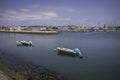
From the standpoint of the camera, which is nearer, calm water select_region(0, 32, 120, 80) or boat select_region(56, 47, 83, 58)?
calm water select_region(0, 32, 120, 80)

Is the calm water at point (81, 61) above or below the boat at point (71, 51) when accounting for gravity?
below

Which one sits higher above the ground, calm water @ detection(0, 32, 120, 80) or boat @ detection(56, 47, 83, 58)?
boat @ detection(56, 47, 83, 58)

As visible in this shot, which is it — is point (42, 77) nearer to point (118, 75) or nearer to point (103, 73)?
point (103, 73)

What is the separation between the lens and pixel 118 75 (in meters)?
→ 7.71

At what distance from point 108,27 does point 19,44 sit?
70.3 meters

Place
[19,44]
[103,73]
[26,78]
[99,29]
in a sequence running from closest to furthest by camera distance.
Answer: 1. [26,78]
2. [103,73]
3. [19,44]
4. [99,29]

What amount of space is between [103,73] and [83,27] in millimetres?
91053

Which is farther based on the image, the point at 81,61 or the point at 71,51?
→ the point at 71,51

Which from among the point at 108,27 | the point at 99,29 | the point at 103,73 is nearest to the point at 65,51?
the point at 103,73

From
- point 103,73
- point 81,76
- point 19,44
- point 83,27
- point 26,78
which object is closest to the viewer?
point 26,78

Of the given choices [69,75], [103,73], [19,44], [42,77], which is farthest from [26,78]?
[19,44]

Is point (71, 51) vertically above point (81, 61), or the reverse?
point (71, 51)

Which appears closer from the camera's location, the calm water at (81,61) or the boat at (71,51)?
the calm water at (81,61)

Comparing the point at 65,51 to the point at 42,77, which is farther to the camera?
the point at 65,51
